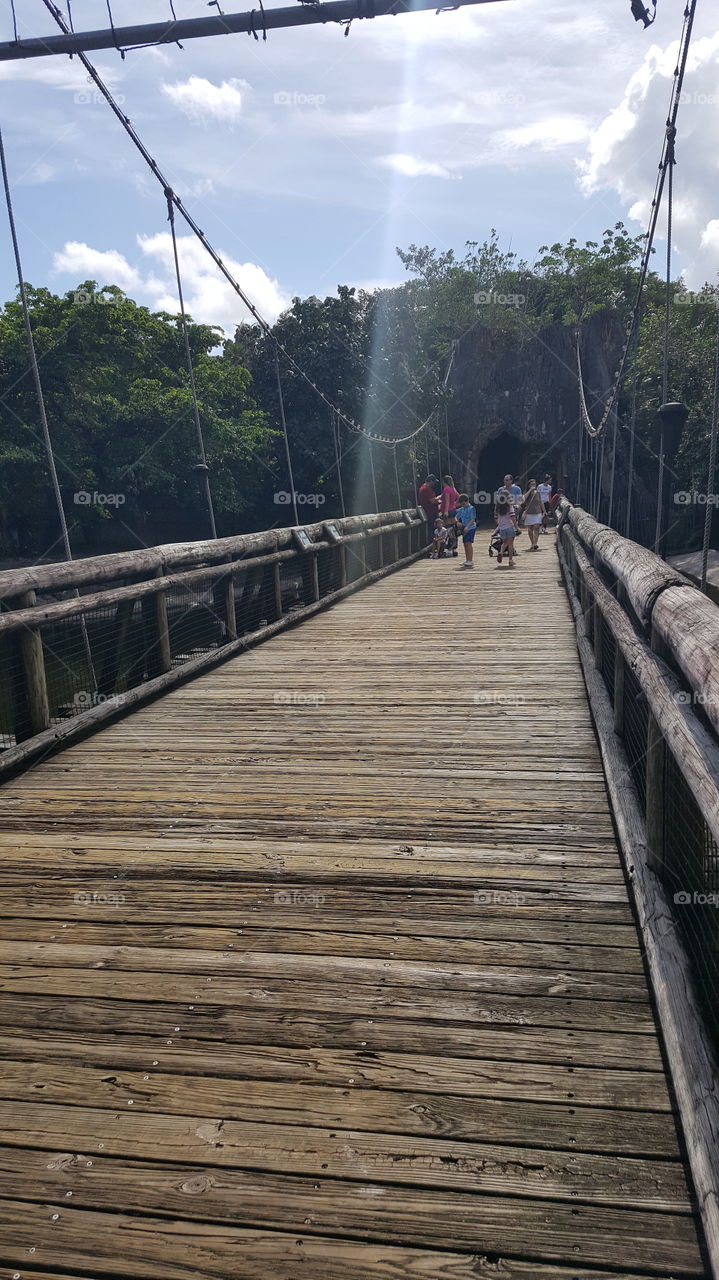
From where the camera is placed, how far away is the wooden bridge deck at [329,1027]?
1.55m

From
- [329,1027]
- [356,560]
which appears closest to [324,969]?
[329,1027]

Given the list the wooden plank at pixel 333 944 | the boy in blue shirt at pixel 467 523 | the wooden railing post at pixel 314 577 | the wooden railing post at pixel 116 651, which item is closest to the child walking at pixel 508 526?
the boy in blue shirt at pixel 467 523

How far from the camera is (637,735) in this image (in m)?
4.16

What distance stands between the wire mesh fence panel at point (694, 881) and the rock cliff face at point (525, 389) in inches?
1207

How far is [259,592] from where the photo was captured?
8062 mm

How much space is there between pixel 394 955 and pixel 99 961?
787mm

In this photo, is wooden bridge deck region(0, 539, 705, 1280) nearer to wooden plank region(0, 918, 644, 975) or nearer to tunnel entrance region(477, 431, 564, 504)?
wooden plank region(0, 918, 644, 975)

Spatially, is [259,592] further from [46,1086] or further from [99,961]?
[46,1086]

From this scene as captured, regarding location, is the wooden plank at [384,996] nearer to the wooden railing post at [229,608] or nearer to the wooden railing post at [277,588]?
the wooden railing post at [229,608]

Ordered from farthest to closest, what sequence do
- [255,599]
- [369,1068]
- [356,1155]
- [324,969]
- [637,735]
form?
[255,599]
[637,735]
[324,969]
[369,1068]
[356,1155]

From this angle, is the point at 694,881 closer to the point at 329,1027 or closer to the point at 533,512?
the point at 329,1027

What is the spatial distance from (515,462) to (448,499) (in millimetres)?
22245

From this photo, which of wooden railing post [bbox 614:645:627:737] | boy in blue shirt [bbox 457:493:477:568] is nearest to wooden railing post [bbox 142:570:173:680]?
wooden railing post [bbox 614:645:627:737]

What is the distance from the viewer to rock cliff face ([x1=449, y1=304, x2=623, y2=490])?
33.4 m
